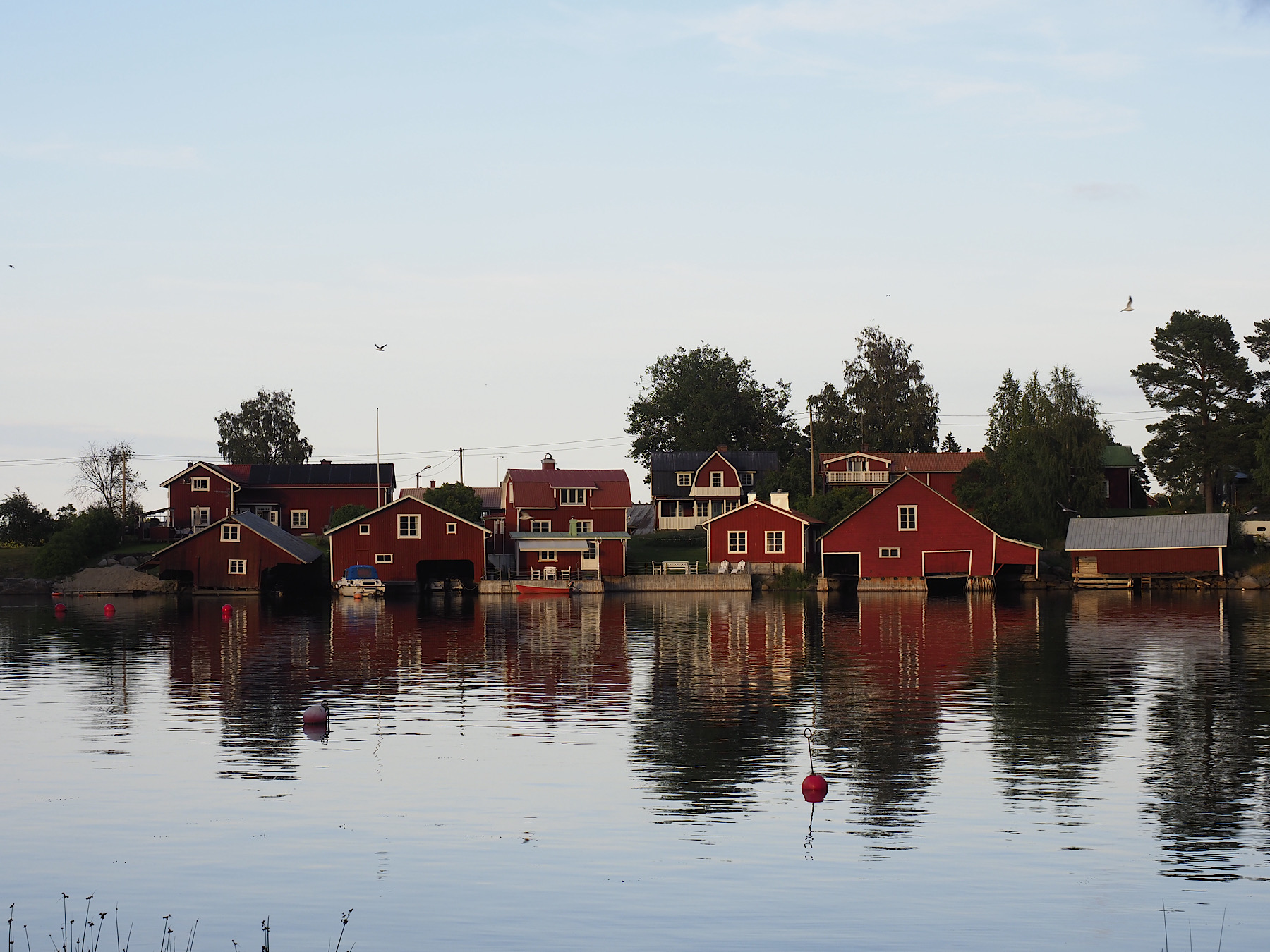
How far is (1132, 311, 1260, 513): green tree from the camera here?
92875 millimetres

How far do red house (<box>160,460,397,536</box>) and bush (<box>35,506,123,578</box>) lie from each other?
747 centimetres

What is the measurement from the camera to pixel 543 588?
8731 centimetres

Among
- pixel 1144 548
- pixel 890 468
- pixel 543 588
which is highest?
pixel 890 468

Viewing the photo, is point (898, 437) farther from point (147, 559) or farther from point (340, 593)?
point (147, 559)

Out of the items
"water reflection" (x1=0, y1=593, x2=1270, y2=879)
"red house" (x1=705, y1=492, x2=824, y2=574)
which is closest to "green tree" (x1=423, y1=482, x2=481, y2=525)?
"red house" (x1=705, y1=492, x2=824, y2=574)

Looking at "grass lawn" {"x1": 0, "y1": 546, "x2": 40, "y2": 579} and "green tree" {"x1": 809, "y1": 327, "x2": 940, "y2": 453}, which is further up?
"green tree" {"x1": 809, "y1": 327, "x2": 940, "y2": 453}

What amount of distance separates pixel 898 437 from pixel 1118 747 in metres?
99.7

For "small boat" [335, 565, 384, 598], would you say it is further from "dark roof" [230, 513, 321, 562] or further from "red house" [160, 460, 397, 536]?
"red house" [160, 460, 397, 536]

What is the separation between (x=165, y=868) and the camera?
59.1 feet

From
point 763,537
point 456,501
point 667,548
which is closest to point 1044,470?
point 763,537

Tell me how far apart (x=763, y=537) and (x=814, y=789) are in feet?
228

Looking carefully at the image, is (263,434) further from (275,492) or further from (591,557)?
(591,557)

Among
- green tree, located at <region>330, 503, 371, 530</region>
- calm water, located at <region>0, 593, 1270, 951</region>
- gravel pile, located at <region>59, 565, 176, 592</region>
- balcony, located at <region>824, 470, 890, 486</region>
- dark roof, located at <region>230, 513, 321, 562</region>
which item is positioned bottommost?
calm water, located at <region>0, 593, 1270, 951</region>

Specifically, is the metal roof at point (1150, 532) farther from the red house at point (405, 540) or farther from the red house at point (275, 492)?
the red house at point (275, 492)
